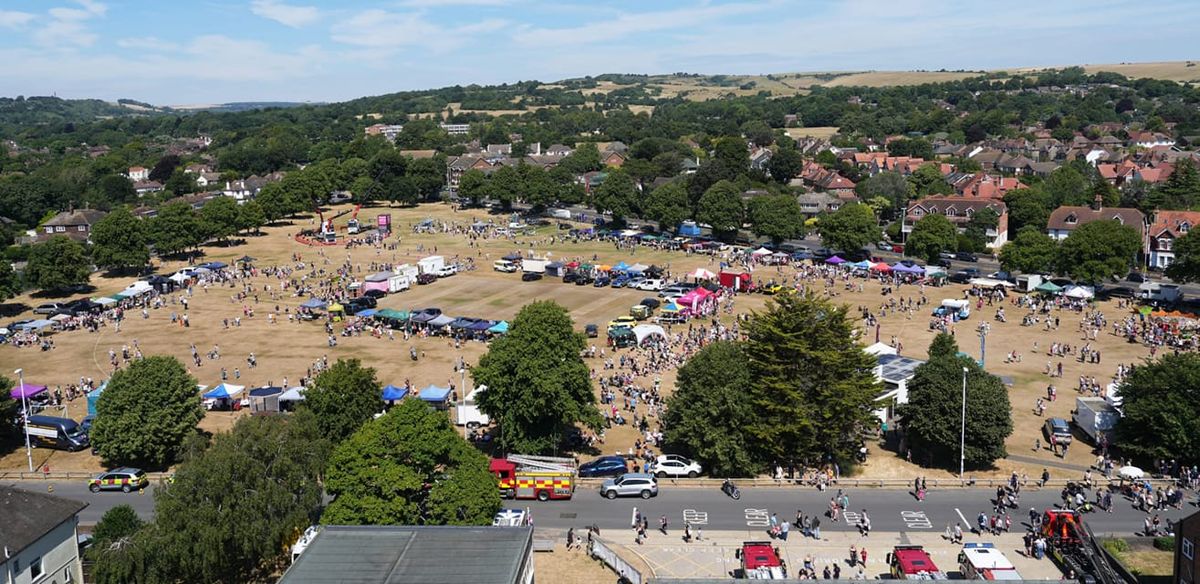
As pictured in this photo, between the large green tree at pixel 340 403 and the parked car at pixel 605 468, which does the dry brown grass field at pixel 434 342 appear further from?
the large green tree at pixel 340 403

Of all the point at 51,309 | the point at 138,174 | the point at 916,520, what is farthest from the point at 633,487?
the point at 138,174

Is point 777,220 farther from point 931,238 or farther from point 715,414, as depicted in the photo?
point 715,414

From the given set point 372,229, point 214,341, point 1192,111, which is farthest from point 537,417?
point 1192,111

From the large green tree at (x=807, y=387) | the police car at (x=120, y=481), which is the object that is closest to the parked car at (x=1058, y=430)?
the large green tree at (x=807, y=387)

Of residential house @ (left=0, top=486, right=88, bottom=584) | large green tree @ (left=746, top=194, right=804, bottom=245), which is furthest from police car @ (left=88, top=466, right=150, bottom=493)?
large green tree @ (left=746, top=194, right=804, bottom=245)

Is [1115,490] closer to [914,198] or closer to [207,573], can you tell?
[207,573]

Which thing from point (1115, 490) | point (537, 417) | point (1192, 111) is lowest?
point (1115, 490)
